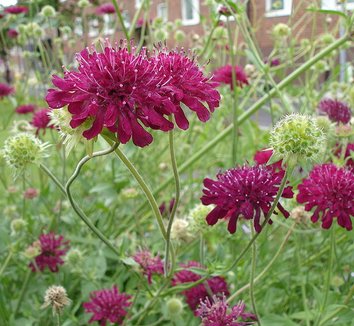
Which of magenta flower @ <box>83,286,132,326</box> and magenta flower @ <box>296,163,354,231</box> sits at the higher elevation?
magenta flower @ <box>296,163,354,231</box>

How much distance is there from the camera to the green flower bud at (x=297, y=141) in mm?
732

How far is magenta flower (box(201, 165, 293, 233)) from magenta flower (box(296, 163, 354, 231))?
4.2 inches

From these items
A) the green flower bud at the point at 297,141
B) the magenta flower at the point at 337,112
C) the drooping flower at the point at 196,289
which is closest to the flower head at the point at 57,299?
the drooping flower at the point at 196,289

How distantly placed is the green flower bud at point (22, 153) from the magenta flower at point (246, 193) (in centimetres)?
32

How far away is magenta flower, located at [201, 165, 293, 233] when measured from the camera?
77 centimetres

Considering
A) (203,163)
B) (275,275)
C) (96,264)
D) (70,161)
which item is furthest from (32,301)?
(203,163)

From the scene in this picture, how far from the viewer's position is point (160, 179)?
2396mm

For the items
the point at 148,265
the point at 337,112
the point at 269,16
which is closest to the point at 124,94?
the point at 148,265

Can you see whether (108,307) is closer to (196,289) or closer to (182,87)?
(196,289)

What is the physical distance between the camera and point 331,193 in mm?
881

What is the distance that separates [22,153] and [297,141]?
18.5 inches

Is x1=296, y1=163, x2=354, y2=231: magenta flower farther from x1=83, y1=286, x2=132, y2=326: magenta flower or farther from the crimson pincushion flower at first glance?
x1=83, y1=286, x2=132, y2=326: magenta flower

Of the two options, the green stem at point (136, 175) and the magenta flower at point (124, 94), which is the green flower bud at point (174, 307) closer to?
the green stem at point (136, 175)

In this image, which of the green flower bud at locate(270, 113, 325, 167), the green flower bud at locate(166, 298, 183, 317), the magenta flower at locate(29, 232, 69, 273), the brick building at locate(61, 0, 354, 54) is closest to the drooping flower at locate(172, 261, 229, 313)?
the green flower bud at locate(166, 298, 183, 317)
